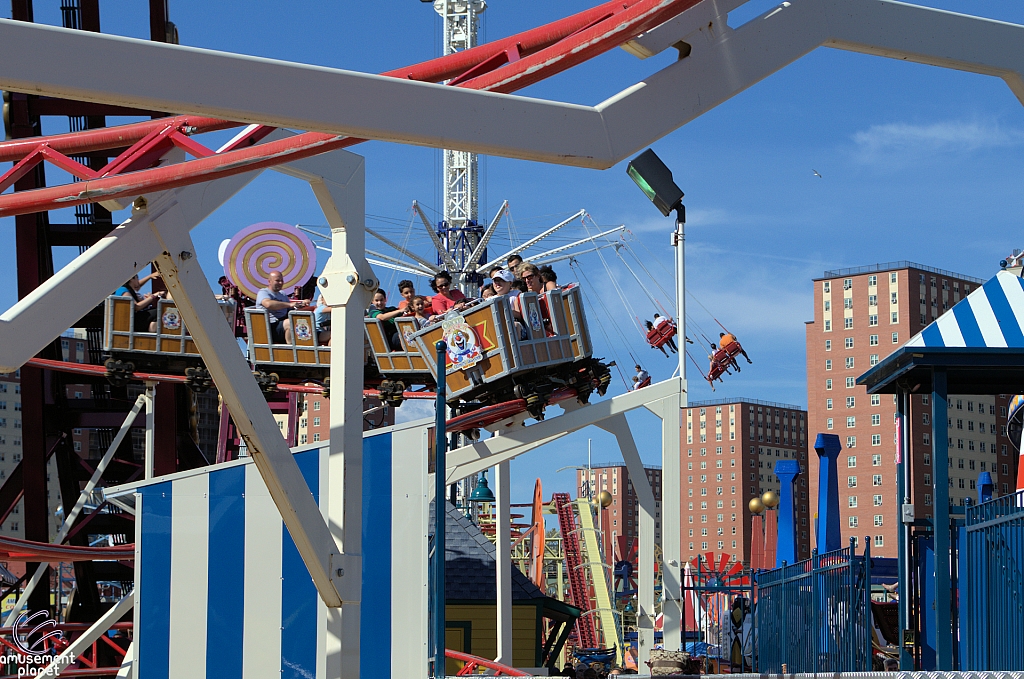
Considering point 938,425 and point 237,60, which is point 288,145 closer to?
point 237,60

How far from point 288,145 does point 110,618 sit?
1123 centimetres

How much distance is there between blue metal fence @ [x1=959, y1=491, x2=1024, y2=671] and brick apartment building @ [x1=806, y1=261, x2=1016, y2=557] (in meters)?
124

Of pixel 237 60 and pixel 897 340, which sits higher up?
pixel 897 340

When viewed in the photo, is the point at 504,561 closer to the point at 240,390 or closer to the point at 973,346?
the point at 973,346

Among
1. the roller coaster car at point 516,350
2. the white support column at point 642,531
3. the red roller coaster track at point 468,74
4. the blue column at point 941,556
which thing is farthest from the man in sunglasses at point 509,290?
the red roller coaster track at point 468,74

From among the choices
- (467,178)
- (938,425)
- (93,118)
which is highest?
(467,178)

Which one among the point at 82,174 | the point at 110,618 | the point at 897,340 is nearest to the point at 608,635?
the point at 110,618

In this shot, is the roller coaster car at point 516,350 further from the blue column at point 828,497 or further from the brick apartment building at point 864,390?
the brick apartment building at point 864,390

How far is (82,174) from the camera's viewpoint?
6.23 m

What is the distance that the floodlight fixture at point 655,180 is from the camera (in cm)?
1020

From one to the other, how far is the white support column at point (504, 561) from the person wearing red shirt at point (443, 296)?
2.29m

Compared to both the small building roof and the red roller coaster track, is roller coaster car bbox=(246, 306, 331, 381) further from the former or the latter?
the red roller coaster track

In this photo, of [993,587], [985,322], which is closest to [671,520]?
[985,322]

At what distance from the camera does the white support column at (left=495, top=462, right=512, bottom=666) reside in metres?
17.3
